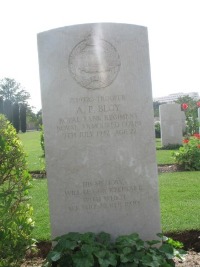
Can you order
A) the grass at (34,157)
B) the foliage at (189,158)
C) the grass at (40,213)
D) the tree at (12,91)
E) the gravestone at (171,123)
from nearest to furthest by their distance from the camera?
1. the grass at (40,213)
2. the foliage at (189,158)
3. the grass at (34,157)
4. the gravestone at (171,123)
5. the tree at (12,91)

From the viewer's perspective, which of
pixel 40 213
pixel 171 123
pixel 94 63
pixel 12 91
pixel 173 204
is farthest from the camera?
pixel 12 91

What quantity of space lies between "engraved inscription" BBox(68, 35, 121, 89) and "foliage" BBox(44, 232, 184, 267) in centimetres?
158

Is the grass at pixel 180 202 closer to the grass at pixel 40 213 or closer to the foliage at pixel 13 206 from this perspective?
the grass at pixel 40 213

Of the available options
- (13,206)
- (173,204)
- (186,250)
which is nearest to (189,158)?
(173,204)

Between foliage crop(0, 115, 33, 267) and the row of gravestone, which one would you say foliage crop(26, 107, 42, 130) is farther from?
foliage crop(0, 115, 33, 267)

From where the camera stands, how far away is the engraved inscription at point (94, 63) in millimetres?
3762

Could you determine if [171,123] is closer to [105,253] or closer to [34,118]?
[105,253]

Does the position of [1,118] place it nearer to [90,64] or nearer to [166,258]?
[90,64]

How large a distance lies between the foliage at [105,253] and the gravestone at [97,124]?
0.36 m

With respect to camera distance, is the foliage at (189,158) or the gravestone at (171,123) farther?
the gravestone at (171,123)

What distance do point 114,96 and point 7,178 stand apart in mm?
1383

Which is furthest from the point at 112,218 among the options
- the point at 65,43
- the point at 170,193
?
the point at 170,193

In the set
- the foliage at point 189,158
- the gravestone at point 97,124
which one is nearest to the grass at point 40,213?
the gravestone at point 97,124

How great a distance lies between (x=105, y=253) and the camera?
3246mm
